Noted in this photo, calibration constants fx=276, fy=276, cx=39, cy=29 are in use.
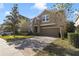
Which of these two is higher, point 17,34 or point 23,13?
point 23,13

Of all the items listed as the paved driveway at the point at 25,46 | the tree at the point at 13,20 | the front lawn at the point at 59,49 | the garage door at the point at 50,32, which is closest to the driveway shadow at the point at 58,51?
the front lawn at the point at 59,49

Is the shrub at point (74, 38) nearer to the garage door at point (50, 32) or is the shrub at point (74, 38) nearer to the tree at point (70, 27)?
the tree at point (70, 27)

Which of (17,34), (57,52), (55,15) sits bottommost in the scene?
(57,52)

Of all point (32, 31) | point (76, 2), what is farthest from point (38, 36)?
point (76, 2)

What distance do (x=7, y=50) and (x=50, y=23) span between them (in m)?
1.20

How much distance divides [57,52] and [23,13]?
1.22 metres

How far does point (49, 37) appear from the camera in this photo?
659cm

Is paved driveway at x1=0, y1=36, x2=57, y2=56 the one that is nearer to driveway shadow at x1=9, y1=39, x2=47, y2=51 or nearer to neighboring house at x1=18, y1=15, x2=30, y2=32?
driveway shadow at x1=9, y1=39, x2=47, y2=51

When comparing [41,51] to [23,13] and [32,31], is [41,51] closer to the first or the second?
[32,31]

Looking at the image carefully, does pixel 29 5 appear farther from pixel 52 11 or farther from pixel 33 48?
pixel 33 48

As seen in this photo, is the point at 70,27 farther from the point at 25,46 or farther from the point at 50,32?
the point at 25,46

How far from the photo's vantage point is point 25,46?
21.5 feet

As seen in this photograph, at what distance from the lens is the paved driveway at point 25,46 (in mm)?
6457

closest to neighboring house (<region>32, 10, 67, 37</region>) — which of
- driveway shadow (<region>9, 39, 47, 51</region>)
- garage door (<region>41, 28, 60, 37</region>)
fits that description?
garage door (<region>41, 28, 60, 37</region>)
